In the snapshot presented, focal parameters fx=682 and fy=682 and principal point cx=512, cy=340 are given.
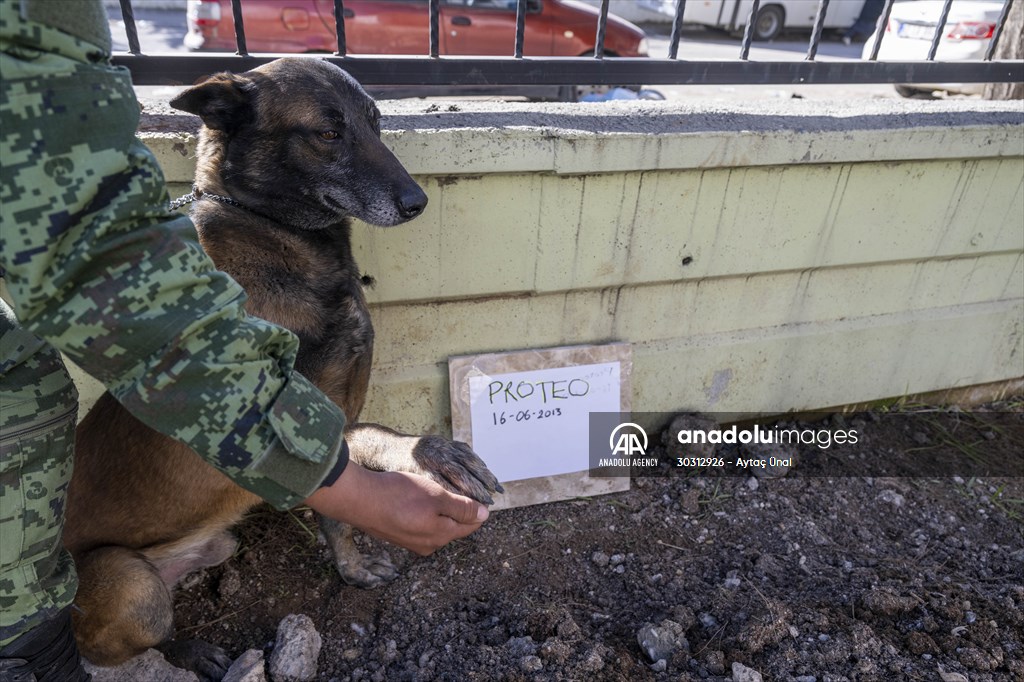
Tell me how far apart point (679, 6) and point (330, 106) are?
53.8 inches

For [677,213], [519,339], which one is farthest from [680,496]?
[677,213]

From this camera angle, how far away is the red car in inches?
277

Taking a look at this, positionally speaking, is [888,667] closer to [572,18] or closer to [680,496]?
[680,496]

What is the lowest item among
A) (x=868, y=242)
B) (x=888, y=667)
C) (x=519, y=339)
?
(x=888, y=667)

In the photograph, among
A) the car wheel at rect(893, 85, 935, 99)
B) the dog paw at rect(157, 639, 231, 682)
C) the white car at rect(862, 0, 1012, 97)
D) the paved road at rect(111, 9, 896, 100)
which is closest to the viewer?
the dog paw at rect(157, 639, 231, 682)

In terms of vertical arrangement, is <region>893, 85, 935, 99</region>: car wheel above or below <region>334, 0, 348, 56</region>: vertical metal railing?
below

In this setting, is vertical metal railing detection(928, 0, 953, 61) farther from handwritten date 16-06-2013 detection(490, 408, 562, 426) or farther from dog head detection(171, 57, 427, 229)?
dog head detection(171, 57, 427, 229)

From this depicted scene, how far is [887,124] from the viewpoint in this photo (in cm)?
281

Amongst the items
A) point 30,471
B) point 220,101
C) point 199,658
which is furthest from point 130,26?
point 199,658

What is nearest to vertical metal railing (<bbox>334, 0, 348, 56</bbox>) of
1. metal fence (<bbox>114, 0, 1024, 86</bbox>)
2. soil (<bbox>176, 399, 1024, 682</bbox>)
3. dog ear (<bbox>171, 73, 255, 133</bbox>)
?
metal fence (<bbox>114, 0, 1024, 86</bbox>)

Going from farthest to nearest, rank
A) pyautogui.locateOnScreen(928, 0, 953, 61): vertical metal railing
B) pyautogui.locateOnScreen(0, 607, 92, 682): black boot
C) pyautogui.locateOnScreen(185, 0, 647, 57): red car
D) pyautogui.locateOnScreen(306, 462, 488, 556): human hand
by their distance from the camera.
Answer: pyautogui.locateOnScreen(185, 0, 647, 57): red car
pyautogui.locateOnScreen(928, 0, 953, 61): vertical metal railing
pyautogui.locateOnScreen(0, 607, 92, 682): black boot
pyautogui.locateOnScreen(306, 462, 488, 556): human hand

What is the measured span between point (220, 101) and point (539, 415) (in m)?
1.62

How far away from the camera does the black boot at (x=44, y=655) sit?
145 centimetres

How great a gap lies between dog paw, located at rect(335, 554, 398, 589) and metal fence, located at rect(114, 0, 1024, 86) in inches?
67.0
